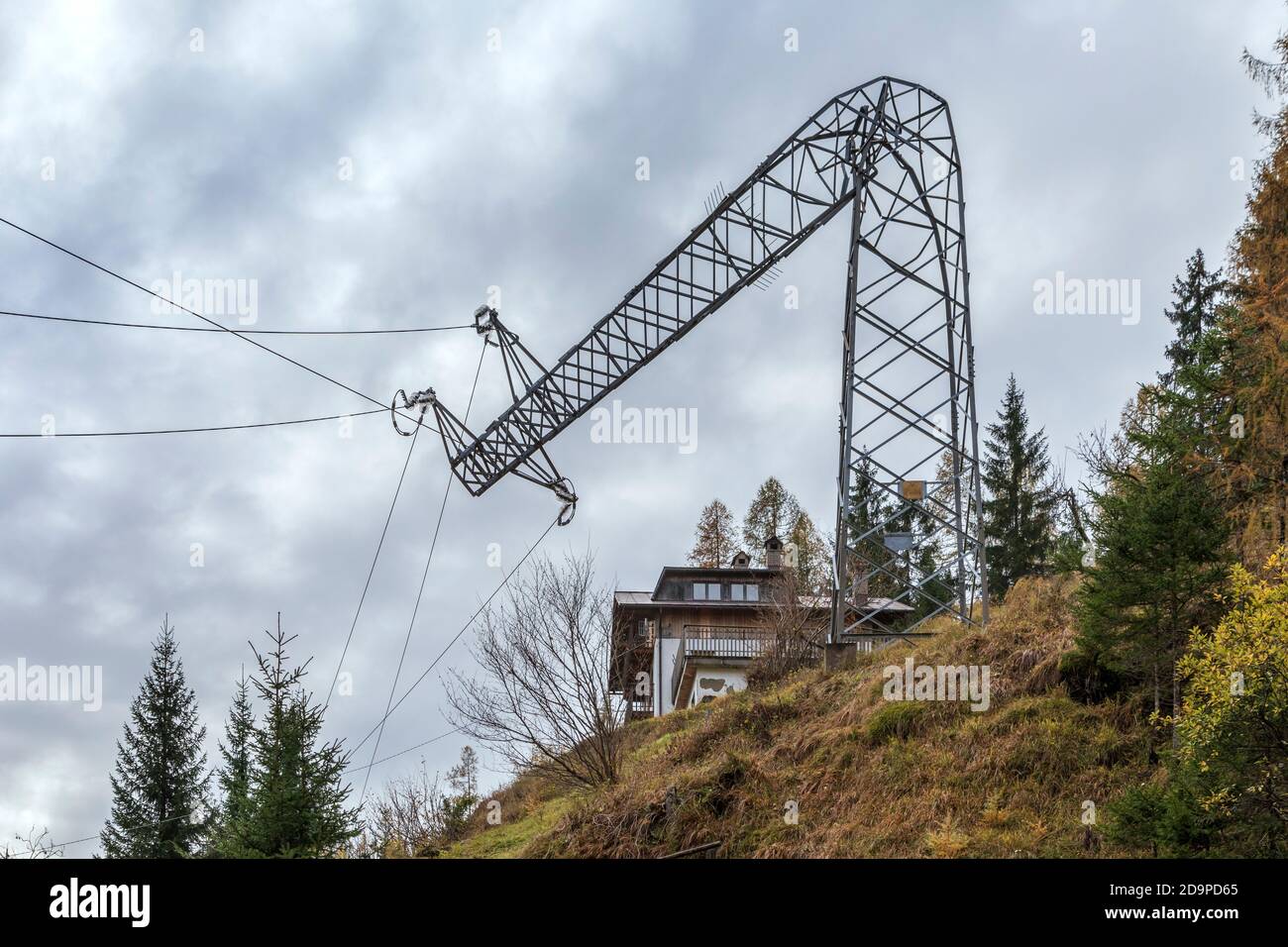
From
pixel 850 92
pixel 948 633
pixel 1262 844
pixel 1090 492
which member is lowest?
pixel 1262 844

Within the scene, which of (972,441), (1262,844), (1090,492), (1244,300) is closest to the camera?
(1262,844)

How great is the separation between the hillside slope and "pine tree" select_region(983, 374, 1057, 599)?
86.6ft

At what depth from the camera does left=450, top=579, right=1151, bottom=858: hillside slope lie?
14.6 metres

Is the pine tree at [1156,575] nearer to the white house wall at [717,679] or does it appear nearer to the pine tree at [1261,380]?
the pine tree at [1261,380]

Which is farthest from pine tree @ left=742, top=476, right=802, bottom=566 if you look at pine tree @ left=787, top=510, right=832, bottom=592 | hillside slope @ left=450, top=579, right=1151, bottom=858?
hillside slope @ left=450, top=579, right=1151, bottom=858

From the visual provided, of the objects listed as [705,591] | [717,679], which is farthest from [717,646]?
[705,591]
